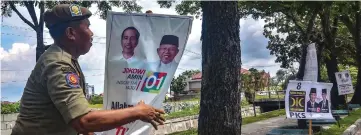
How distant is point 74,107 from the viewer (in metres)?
2.04

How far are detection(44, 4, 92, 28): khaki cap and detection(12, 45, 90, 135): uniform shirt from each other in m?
0.14

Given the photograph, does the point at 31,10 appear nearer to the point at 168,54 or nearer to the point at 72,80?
the point at 168,54

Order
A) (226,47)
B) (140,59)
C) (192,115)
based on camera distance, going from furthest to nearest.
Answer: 1. (192,115)
2. (226,47)
3. (140,59)

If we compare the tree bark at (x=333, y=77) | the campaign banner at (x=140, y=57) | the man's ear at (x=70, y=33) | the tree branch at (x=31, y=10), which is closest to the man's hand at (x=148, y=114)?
the man's ear at (x=70, y=33)

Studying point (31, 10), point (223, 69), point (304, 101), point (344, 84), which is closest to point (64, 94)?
point (223, 69)

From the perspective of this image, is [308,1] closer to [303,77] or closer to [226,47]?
[303,77]

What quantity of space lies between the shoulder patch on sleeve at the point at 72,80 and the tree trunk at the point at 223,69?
2.57 metres

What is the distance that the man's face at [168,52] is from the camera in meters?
3.61

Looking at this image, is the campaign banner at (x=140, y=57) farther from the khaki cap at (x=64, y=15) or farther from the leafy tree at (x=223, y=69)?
the khaki cap at (x=64, y=15)

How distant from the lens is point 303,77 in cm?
1031

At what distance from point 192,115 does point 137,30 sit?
13.8 m

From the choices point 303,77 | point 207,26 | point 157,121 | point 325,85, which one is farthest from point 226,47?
point 303,77

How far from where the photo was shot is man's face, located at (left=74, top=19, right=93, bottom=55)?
2.33m

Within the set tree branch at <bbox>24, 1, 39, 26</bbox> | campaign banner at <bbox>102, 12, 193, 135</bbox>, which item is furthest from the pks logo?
tree branch at <bbox>24, 1, 39, 26</bbox>
